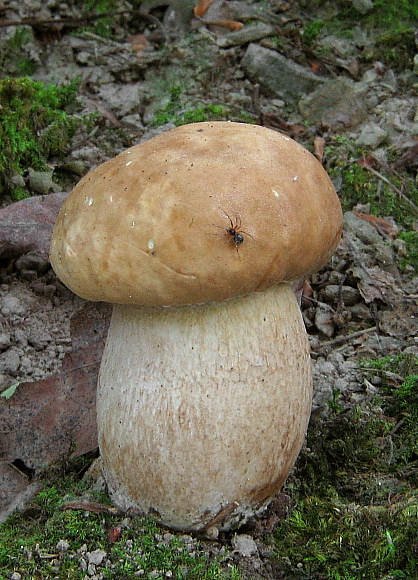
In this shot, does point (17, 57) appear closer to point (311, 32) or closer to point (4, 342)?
point (311, 32)

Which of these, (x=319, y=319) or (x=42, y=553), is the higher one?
(x=42, y=553)

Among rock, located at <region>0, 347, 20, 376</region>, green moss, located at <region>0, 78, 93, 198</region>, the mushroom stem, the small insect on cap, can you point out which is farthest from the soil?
the small insect on cap

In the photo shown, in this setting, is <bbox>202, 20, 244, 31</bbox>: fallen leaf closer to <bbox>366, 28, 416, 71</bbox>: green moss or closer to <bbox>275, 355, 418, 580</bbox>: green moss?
<bbox>366, 28, 416, 71</bbox>: green moss

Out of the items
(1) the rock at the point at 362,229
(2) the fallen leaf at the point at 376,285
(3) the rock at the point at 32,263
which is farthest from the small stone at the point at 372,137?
(3) the rock at the point at 32,263

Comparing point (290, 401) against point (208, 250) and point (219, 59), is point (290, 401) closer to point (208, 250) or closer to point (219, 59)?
point (208, 250)

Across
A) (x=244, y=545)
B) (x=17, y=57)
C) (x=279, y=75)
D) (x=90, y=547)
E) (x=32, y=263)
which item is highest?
(x=17, y=57)

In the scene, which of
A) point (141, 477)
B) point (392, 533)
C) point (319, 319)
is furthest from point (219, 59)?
point (392, 533)

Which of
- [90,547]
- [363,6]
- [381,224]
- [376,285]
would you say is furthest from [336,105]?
[90,547]
